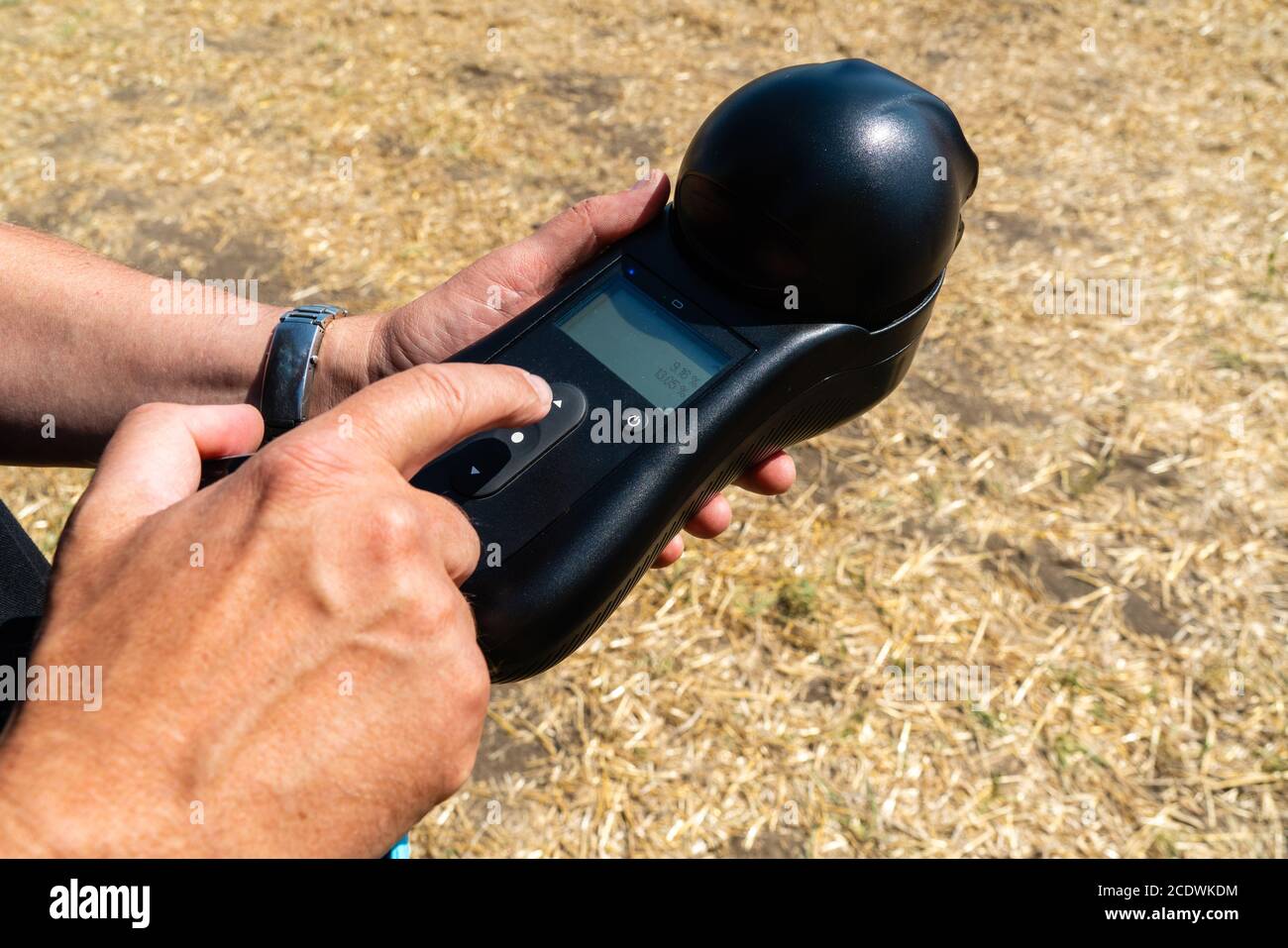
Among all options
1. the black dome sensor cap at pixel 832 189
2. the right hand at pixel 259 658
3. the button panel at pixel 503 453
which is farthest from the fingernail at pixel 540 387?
the black dome sensor cap at pixel 832 189

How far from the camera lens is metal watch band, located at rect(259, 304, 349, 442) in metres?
1.62

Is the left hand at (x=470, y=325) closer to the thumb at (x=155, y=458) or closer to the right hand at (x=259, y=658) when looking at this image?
the thumb at (x=155, y=458)

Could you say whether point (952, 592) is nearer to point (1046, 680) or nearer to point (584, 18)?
point (1046, 680)

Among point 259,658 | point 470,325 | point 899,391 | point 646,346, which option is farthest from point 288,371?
point 899,391

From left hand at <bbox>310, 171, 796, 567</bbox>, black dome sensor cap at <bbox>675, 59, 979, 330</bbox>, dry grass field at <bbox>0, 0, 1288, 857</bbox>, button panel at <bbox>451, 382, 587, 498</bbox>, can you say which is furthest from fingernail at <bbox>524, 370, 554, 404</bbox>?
dry grass field at <bbox>0, 0, 1288, 857</bbox>

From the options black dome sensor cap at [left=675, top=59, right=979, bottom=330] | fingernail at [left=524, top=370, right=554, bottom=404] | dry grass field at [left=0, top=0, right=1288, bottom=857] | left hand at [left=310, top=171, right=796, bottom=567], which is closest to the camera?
fingernail at [left=524, top=370, right=554, bottom=404]

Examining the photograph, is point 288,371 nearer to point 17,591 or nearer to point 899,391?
point 17,591

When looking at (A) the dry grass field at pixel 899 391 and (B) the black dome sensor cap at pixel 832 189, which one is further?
(A) the dry grass field at pixel 899 391

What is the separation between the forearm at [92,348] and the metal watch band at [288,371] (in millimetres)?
75

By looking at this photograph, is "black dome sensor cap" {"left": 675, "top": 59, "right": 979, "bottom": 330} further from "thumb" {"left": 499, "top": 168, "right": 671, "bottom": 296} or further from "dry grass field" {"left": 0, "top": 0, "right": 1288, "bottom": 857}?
"dry grass field" {"left": 0, "top": 0, "right": 1288, "bottom": 857}

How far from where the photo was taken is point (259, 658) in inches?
34.9

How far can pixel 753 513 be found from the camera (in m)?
2.70

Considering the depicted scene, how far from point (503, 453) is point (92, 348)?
0.81 meters

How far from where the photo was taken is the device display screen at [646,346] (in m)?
1.39
